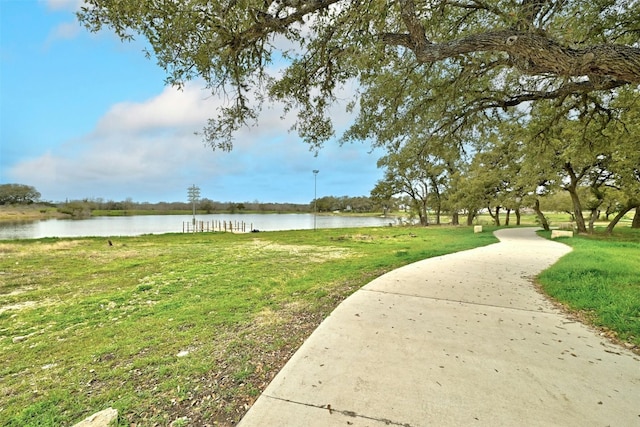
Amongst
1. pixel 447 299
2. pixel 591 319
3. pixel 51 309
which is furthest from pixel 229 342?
pixel 591 319

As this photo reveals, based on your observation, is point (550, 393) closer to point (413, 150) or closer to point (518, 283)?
point (518, 283)

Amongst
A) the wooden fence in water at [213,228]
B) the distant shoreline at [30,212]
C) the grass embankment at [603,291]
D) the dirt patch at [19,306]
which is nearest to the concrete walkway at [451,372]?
the grass embankment at [603,291]

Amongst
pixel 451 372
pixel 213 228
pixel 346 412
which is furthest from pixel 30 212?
pixel 451 372

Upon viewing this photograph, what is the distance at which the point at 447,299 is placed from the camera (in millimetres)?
4352

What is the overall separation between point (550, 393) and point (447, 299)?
229 cm

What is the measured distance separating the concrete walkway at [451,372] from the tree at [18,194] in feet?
304

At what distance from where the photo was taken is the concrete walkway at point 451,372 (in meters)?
1.84

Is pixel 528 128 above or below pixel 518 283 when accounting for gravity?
above

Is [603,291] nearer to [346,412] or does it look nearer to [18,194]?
[346,412]

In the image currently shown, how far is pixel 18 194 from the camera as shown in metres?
68.4

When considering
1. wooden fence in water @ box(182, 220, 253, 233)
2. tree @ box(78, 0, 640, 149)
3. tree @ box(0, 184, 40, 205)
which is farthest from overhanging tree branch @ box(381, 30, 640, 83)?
tree @ box(0, 184, 40, 205)

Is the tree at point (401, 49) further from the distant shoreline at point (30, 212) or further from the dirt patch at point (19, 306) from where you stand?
the distant shoreline at point (30, 212)

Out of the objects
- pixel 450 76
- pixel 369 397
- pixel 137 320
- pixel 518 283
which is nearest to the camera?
pixel 369 397

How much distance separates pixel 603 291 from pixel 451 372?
13.0ft
